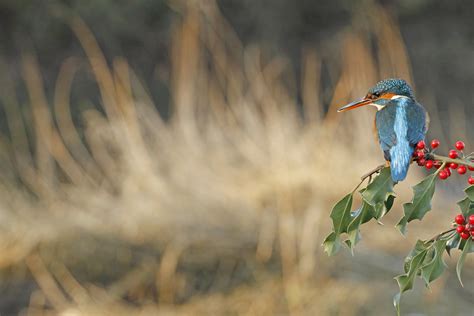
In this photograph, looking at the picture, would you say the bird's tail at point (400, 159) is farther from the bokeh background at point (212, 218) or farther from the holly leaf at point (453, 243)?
the bokeh background at point (212, 218)

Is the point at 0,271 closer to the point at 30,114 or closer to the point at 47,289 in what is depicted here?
the point at 47,289

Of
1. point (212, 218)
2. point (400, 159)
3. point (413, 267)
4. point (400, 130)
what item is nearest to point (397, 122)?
point (400, 130)

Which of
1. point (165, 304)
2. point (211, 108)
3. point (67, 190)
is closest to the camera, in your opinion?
point (165, 304)

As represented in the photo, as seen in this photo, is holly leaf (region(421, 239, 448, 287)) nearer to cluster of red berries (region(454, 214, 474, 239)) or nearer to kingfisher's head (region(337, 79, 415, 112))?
cluster of red berries (region(454, 214, 474, 239))

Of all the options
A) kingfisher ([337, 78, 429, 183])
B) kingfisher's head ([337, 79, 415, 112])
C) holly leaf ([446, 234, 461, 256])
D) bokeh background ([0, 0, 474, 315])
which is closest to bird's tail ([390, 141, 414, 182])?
kingfisher ([337, 78, 429, 183])

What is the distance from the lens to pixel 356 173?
11.8 ft

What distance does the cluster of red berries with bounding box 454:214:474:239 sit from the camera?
1.06m

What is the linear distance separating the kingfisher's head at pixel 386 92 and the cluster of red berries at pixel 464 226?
0.33 meters

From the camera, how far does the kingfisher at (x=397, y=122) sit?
1138 mm

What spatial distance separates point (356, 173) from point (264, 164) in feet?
1.20

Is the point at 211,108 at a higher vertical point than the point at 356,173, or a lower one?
higher

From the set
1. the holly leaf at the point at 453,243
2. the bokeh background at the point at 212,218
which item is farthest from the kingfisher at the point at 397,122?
the bokeh background at the point at 212,218

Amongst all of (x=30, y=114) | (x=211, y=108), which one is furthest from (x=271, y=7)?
(x=211, y=108)

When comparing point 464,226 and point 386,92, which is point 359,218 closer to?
point 464,226
